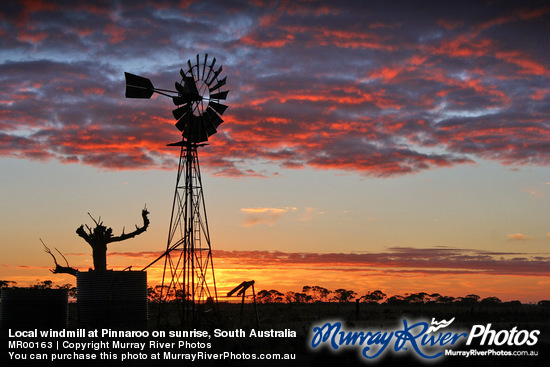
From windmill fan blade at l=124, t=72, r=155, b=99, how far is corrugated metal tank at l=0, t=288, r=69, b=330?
11.9m

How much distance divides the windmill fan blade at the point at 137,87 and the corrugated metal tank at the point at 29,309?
39.0 feet

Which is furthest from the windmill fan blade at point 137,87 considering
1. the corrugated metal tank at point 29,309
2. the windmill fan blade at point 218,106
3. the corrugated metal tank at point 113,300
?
the corrugated metal tank at point 29,309

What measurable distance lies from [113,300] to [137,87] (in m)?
12.3

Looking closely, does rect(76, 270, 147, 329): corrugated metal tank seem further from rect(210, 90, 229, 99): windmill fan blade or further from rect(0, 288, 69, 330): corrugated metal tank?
rect(210, 90, 229, 99): windmill fan blade

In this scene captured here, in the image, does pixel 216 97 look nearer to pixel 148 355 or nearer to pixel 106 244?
pixel 106 244

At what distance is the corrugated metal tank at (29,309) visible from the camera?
32594mm

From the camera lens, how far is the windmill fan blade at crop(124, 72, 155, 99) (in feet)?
119

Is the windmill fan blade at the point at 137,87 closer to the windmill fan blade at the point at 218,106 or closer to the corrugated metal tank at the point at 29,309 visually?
the windmill fan blade at the point at 218,106

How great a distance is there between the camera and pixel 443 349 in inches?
1041

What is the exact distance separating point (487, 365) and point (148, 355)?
13488 mm

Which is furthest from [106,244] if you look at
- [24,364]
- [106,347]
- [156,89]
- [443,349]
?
[443,349]

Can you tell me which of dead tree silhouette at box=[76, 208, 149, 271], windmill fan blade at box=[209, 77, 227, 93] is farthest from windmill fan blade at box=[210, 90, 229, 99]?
dead tree silhouette at box=[76, 208, 149, 271]

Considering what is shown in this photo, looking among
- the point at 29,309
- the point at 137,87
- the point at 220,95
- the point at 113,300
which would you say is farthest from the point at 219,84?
the point at 29,309

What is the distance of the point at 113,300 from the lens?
32656 mm
